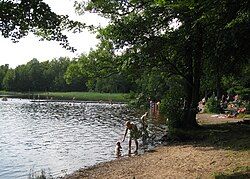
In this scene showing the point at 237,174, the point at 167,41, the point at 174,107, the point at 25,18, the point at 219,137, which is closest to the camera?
the point at 25,18

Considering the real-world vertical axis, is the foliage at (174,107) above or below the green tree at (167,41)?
below

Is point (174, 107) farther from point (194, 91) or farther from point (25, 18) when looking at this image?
point (25, 18)

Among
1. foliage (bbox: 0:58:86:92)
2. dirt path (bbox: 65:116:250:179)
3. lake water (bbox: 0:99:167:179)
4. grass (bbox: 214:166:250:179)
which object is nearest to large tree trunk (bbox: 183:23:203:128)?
lake water (bbox: 0:99:167:179)

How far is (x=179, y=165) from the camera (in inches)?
573

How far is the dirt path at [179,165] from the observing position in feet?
41.8

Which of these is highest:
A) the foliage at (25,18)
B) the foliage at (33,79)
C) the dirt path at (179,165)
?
the foliage at (33,79)

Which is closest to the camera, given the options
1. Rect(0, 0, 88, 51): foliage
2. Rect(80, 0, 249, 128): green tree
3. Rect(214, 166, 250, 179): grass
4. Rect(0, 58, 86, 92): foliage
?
Rect(0, 0, 88, 51): foliage

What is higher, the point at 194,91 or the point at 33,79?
the point at 33,79

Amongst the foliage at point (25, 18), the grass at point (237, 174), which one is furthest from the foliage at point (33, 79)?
the foliage at point (25, 18)

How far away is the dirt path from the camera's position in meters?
12.7

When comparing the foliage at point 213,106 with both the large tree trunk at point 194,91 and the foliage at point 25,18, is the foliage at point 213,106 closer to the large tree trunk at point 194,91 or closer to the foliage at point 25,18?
the large tree trunk at point 194,91

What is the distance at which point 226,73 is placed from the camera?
2898 centimetres

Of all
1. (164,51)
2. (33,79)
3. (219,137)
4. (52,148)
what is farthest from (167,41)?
(33,79)

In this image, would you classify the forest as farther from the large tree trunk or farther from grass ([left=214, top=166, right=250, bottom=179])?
grass ([left=214, top=166, right=250, bottom=179])
